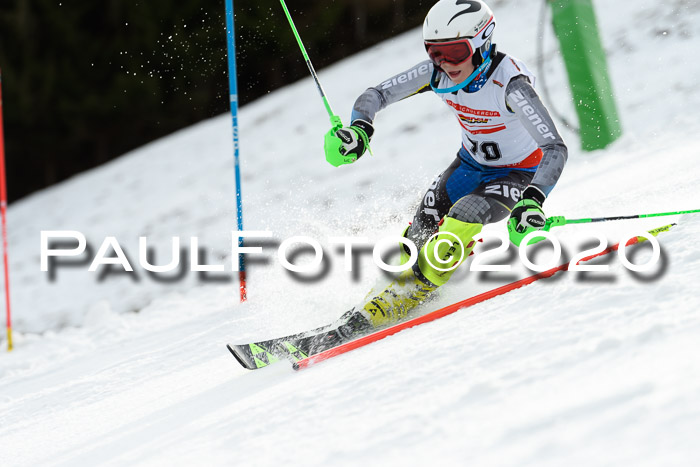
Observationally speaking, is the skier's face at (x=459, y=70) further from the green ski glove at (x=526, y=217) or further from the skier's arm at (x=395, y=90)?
the green ski glove at (x=526, y=217)

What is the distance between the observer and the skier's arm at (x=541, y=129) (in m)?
3.06

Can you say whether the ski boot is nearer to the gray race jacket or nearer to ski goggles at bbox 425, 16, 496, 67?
the gray race jacket

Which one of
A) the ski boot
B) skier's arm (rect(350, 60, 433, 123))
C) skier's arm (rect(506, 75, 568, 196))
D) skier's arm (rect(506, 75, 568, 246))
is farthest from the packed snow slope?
skier's arm (rect(350, 60, 433, 123))

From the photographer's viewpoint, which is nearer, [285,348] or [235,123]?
[285,348]

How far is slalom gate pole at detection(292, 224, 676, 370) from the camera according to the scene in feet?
9.55

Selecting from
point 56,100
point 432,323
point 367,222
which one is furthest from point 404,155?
point 56,100

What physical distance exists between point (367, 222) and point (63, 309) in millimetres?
3847

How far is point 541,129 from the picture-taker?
3125 mm

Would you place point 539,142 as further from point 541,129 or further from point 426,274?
point 426,274

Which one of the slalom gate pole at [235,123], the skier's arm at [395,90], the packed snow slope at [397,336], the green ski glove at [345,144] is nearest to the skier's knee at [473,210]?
the packed snow slope at [397,336]

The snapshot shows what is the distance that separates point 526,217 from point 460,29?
91 cm

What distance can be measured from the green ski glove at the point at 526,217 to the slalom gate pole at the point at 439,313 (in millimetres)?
256

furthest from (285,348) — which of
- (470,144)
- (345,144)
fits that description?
(470,144)

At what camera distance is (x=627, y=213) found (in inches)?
173
